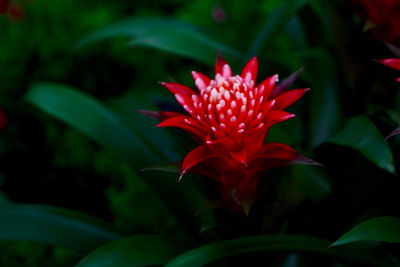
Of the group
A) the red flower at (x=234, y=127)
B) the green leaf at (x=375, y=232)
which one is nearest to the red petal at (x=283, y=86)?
the red flower at (x=234, y=127)

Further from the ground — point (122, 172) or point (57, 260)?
point (122, 172)

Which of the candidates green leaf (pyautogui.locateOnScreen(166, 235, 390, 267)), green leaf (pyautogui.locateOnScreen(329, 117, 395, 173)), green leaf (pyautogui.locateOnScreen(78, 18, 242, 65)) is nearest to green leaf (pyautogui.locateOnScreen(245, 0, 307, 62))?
green leaf (pyautogui.locateOnScreen(78, 18, 242, 65))

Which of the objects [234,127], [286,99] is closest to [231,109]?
[234,127]

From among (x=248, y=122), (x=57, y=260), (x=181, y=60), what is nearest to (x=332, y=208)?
(x=248, y=122)

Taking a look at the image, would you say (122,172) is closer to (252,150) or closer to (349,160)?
(349,160)

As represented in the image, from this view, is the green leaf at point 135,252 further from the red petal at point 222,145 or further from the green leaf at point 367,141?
the green leaf at point 367,141

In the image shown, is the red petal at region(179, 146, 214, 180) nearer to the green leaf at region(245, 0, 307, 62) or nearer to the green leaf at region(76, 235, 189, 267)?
the green leaf at region(76, 235, 189, 267)
